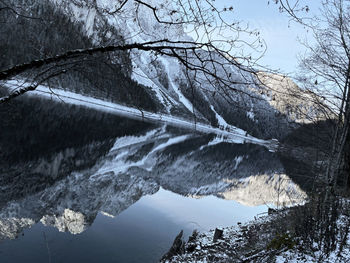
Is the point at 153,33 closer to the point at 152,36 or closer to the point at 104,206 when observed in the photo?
the point at 152,36

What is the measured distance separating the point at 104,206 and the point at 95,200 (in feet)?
4.16

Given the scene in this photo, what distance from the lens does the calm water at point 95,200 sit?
38.1ft

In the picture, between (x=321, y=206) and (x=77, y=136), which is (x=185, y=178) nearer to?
(x=77, y=136)

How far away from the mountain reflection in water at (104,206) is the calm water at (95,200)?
0.04 metres

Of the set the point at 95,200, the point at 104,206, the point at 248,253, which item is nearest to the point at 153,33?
the point at 248,253

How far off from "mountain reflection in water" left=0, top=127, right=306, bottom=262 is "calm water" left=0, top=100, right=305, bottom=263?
39 millimetres

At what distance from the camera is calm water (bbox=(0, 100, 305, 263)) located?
1162 cm

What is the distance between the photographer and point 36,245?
433 inches

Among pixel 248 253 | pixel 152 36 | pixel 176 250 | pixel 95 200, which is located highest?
pixel 152 36

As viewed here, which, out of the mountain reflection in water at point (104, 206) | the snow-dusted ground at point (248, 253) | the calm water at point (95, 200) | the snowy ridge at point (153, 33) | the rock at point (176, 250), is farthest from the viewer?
the calm water at point (95, 200)

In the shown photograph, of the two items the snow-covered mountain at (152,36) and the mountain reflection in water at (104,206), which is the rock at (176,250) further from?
the snow-covered mountain at (152,36)

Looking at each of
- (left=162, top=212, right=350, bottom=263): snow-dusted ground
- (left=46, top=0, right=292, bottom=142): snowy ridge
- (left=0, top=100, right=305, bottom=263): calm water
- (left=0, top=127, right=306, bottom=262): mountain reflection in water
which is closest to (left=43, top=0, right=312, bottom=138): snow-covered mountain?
(left=46, top=0, right=292, bottom=142): snowy ridge

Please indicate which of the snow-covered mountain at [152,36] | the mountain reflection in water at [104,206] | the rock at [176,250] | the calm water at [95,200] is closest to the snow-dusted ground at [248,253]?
the rock at [176,250]

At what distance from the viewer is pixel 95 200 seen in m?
17.9
